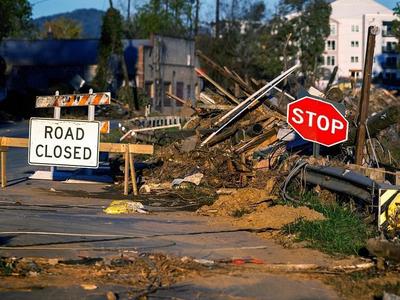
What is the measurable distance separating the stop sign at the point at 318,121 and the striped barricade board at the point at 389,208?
3.07m

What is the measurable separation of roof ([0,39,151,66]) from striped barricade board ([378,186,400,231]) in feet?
181

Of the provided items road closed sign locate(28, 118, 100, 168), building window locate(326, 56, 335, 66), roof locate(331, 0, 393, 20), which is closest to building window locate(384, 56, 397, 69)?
building window locate(326, 56, 335, 66)

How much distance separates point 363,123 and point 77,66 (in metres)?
53.1

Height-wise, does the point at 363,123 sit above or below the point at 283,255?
above

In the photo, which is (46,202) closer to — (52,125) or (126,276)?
(52,125)

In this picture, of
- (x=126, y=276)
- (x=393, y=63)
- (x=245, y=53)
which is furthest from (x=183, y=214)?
(x=393, y=63)

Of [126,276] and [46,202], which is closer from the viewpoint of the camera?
[126,276]

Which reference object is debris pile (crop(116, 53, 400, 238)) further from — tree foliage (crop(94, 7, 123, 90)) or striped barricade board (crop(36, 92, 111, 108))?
tree foliage (crop(94, 7, 123, 90))

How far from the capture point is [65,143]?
15.9 m

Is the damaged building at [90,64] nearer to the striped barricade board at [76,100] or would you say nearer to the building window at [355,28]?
the striped barricade board at [76,100]

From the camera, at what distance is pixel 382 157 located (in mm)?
18047

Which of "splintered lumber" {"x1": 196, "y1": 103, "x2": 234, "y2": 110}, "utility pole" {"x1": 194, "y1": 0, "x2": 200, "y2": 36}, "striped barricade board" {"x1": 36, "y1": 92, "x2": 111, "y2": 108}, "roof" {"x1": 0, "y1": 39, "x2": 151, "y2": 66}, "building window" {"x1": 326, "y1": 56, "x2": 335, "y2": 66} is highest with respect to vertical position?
"utility pole" {"x1": 194, "y1": 0, "x2": 200, "y2": 36}

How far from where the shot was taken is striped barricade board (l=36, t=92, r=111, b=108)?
1805cm

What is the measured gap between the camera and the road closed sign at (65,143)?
1586 cm
